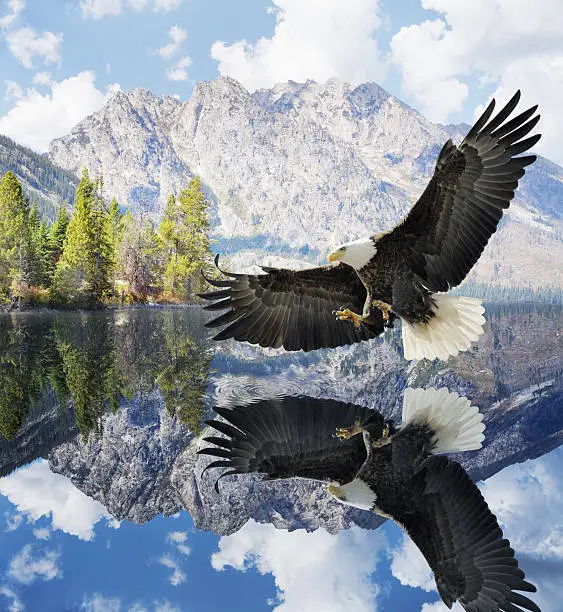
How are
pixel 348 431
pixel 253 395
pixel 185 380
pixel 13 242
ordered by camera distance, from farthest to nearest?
pixel 13 242 < pixel 185 380 < pixel 253 395 < pixel 348 431

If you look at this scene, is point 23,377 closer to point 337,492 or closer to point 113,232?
point 337,492

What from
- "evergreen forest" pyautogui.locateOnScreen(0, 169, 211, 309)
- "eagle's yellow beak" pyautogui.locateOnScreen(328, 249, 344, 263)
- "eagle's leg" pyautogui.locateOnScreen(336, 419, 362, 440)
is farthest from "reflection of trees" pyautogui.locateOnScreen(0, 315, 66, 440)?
"evergreen forest" pyautogui.locateOnScreen(0, 169, 211, 309)

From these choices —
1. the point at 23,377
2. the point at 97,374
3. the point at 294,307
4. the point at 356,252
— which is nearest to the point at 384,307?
the point at 356,252

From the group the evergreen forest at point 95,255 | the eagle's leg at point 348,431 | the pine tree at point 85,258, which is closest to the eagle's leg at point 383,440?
the eagle's leg at point 348,431

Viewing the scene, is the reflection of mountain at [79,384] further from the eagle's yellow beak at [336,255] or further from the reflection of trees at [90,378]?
the eagle's yellow beak at [336,255]

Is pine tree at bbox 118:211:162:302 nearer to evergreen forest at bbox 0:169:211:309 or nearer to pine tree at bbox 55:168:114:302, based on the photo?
evergreen forest at bbox 0:169:211:309
